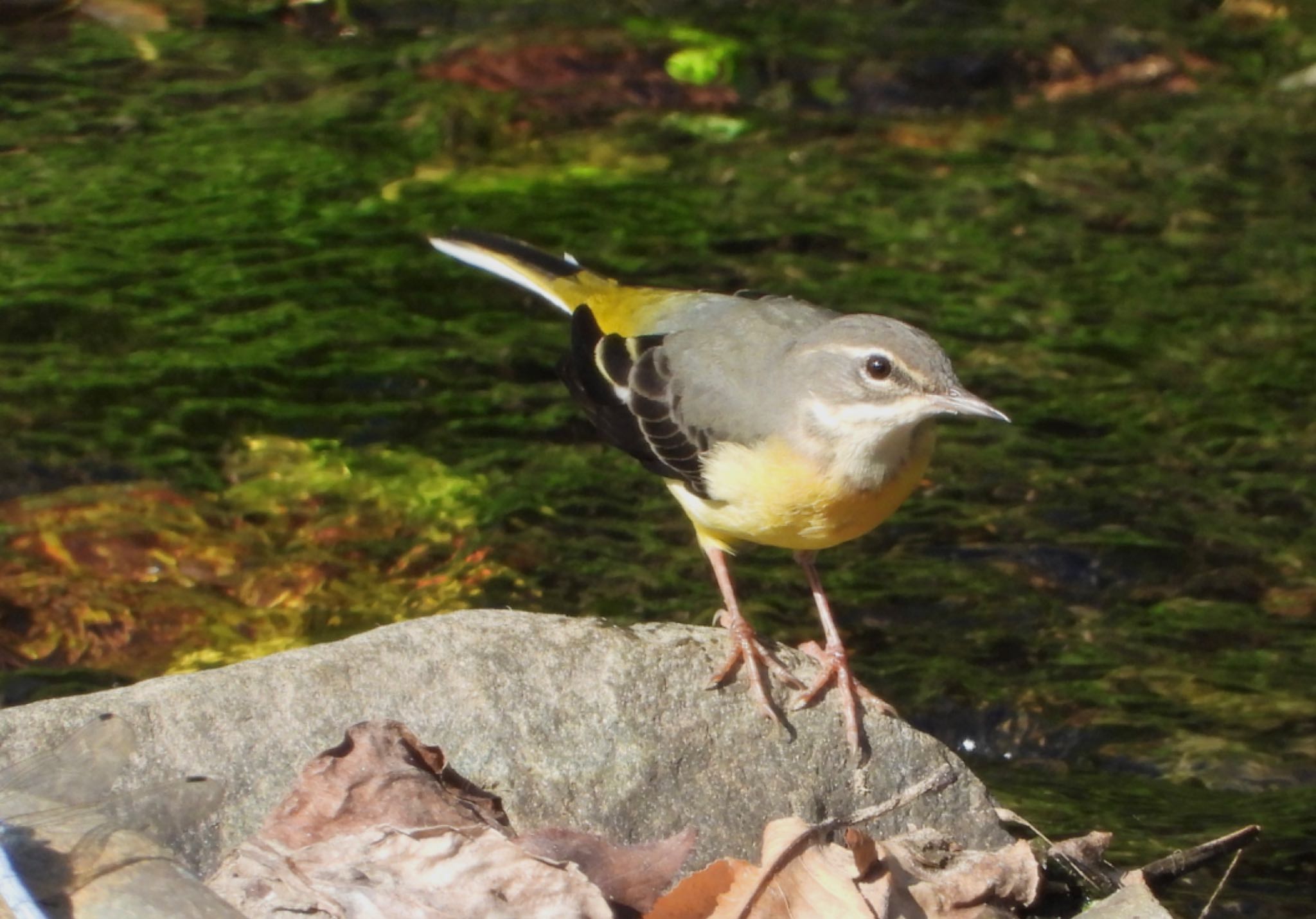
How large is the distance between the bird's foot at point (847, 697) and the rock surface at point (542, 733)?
0.06 meters

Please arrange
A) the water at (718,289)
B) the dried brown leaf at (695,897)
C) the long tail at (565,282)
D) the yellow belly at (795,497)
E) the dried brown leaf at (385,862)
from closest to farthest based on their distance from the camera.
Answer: the dried brown leaf at (385,862), the dried brown leaf at (695,897), the yellow belly at (795,497), the long tail at (565,282), the water at (718,289)

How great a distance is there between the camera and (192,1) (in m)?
16.7

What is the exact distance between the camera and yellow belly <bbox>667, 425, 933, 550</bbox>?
6.75 metres

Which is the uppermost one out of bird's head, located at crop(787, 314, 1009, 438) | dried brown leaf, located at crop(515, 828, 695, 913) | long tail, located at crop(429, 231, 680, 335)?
bird's head, located at crop(787, 314, 1009, 438)

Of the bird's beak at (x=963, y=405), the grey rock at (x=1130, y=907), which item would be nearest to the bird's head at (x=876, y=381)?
the bird's beak at (x=963, y=405)

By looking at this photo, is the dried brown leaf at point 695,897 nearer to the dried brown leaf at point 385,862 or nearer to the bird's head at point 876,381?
the dried brown leaf at point 385,862

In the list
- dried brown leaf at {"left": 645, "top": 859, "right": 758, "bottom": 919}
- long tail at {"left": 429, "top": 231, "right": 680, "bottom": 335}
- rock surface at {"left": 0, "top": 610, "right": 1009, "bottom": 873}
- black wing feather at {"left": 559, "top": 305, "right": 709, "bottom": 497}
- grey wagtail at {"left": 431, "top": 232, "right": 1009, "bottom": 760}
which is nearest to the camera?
dried brown leaf at {"left": 645, "top": 859, "right": 758, "bottom": 919}

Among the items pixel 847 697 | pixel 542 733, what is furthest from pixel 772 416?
pixel 542 733

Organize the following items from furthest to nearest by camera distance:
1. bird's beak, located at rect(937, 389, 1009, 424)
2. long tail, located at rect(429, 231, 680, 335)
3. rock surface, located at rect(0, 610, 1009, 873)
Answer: long tail, located at rect(429, 231, 680, 335) → bird's beak, located at rect(937, 389, 1009, 424) → rock surface, located at rect(0, 610, 1009, 873)

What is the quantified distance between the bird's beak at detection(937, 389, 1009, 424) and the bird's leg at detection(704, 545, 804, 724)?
105 centimetres

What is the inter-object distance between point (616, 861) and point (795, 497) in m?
Result: 1.85

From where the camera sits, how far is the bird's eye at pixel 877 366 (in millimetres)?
6680

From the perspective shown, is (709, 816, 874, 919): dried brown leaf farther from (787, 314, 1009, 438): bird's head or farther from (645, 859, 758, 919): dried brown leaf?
(787, 314, 1009, 438): bird's head

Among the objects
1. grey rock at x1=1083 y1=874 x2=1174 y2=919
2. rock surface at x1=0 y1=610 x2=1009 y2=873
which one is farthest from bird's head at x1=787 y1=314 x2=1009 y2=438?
grey rock at x1=1083 y1=874 x2=1174 y2=919
